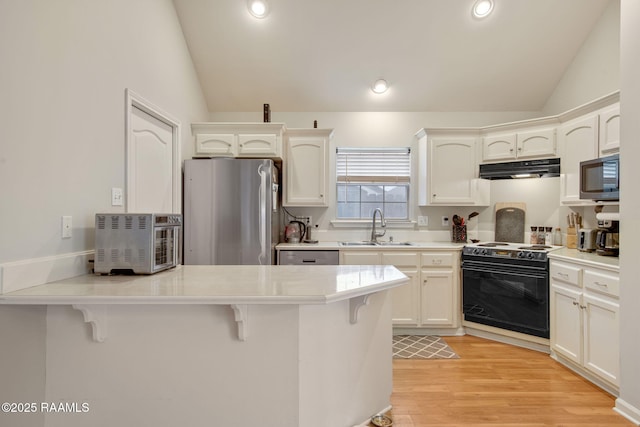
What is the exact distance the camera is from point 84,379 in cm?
157

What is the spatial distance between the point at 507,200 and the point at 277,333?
3.34 meters

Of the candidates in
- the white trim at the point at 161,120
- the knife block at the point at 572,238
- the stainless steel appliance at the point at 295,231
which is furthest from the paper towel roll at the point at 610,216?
the white trim at the point at 161,120

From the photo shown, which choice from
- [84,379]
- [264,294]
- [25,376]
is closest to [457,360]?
[264,294]

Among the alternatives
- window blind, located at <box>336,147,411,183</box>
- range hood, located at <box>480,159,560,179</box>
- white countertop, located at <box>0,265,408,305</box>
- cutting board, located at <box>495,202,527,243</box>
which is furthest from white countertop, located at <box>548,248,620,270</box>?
window blind, located at <box>336,147,411,183</box>

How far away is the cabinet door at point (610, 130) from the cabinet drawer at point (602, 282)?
1.03 metres

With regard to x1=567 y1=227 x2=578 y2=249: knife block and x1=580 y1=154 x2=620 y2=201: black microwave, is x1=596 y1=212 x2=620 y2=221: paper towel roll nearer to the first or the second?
x1=580 y1=154 x2=620 y2=201: black microwave

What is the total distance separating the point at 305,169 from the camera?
3762 millimetres

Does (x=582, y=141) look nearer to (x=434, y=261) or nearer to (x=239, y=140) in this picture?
(x=434, y=261)

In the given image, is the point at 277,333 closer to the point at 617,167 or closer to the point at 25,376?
the point at 25,376

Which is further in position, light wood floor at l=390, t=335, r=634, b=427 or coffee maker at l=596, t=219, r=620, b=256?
coffee maker at l=596, t=219, r=620, b=256

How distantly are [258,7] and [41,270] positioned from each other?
2.79 m

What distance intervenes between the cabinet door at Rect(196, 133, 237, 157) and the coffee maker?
337 centimetres

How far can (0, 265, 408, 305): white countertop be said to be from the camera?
137 centimetres

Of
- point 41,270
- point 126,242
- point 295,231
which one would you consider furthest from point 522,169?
point 41,270
